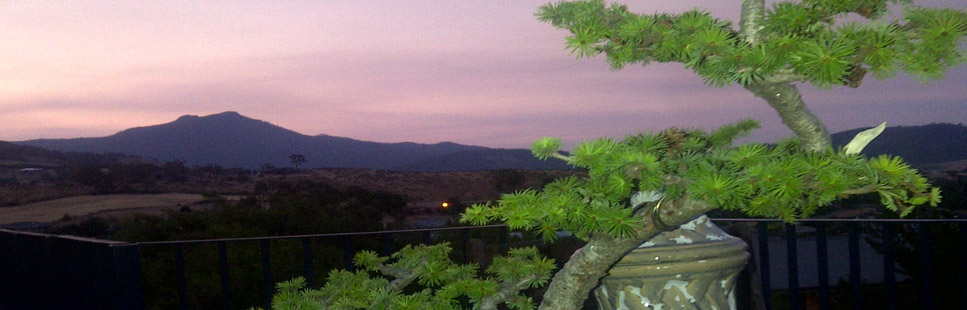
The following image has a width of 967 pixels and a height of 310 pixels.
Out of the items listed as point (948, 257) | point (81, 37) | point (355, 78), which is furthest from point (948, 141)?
point (81, 37)

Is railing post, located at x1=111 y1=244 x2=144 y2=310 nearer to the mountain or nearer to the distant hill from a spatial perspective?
the distant hill

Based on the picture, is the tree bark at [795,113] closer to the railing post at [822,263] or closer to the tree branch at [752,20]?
the tree branch at [752,20]

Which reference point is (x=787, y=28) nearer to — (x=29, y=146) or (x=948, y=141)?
(x=948, y=141)

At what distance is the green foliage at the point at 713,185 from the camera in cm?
93

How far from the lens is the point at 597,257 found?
1168 mm

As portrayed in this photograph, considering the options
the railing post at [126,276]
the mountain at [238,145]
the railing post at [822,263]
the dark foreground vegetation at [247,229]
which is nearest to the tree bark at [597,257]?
the railing post at [822,263]

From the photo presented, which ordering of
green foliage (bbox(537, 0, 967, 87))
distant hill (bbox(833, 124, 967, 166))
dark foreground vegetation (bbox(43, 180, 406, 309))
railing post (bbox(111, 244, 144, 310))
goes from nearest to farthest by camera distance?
green foliage (bbox(537, 0, 967, 87)) → railing post (bbox(111, 244, 144, 310)) → distant hill (bbox(833, 124, 967, 166)) → dark foreground vegetation (bbox(43, 180, 406, 309))

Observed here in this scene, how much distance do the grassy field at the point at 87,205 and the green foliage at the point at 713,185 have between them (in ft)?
56.4

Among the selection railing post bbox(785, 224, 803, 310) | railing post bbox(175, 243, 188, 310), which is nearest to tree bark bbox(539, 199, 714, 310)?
railing post bbox(785, 224, 803, 310)

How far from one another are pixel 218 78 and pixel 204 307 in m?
6.06

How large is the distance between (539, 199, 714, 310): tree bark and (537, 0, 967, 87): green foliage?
0.24 m

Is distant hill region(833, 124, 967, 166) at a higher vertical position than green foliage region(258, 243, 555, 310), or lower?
higher

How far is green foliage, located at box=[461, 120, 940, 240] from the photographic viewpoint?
3.05 ft

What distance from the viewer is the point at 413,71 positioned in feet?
33.6
